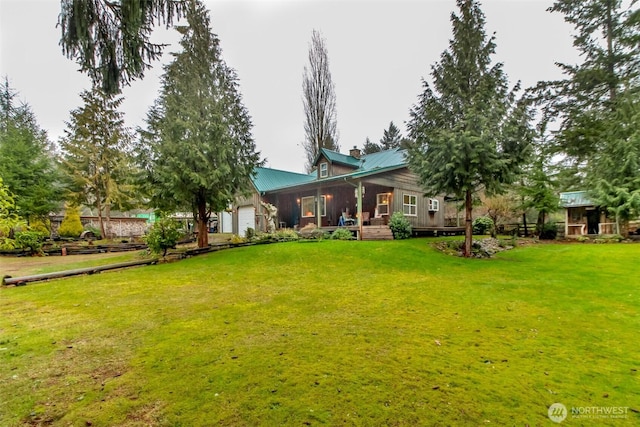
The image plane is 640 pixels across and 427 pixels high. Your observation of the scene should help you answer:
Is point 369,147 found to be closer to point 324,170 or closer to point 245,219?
point 324,170

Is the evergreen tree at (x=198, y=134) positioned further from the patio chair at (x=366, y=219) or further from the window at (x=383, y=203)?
the window at (x=383, y=203)

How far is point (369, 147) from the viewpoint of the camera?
4338 centimetres

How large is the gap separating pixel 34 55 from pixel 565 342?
7445mm

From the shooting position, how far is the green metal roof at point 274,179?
69.1ft

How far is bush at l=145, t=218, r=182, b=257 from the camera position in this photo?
417 inches

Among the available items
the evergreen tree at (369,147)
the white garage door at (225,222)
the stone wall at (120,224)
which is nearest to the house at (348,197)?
the white garage door at (225,222)

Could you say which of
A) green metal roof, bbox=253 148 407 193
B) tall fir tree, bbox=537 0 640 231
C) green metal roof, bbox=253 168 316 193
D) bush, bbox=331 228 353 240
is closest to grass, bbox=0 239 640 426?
bush, bbox=331 228 353 240

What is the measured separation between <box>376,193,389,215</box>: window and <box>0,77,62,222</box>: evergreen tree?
756 inches

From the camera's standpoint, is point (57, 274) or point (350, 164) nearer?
point (57, 274)

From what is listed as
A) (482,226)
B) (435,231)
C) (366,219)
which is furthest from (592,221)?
(366,219)

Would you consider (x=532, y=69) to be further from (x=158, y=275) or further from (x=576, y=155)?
(x=158, y=275)

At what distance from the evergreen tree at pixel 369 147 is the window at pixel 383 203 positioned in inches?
1036

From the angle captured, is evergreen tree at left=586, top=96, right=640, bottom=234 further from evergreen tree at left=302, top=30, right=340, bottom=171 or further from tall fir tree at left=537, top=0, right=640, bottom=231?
evergreen tree at left=302, top=30, right=340, bottom=171

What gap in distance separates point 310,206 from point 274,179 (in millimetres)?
4313
